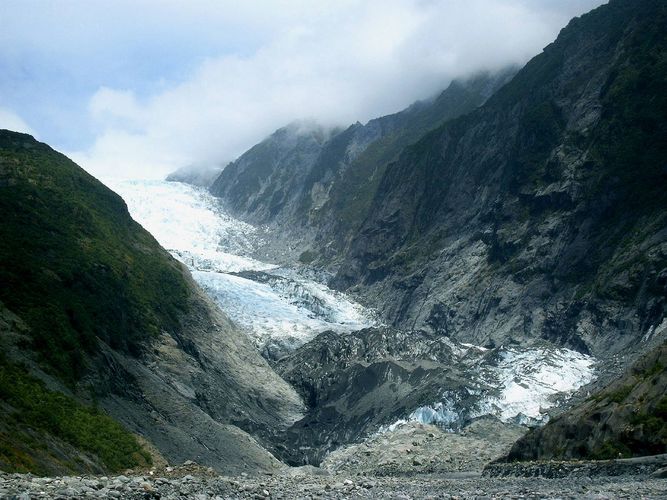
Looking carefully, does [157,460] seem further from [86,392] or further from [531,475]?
[531,475]

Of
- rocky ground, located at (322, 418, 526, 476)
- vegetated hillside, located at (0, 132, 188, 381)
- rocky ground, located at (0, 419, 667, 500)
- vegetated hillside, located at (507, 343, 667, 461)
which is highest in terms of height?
vegetated hillside, located at (0, 132, 188, 381)

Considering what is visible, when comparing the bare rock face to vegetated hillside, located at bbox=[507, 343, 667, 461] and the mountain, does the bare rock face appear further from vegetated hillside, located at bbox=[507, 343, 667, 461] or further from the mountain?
vegetated hillside, located at bbox=[507, 343, 667, 461]

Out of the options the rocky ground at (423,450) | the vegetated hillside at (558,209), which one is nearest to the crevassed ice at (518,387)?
the rocky ground at (423,450)

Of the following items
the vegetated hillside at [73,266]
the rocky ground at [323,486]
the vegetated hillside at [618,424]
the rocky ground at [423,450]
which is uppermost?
the vegetated hillside at [73,266]

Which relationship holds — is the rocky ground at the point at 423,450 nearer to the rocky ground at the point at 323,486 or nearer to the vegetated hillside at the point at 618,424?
the vegetated hillside at the point at 618,424

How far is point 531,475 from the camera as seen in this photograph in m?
36.5

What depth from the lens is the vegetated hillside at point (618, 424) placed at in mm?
34094

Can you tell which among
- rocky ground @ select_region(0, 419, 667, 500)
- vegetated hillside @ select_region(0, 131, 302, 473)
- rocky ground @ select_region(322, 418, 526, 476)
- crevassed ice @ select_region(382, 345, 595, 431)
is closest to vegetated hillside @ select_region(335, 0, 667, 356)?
crevassed ice @ select_region(382, 345, 595, 431)

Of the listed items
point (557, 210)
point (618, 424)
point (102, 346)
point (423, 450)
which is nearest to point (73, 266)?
point (102, 346)

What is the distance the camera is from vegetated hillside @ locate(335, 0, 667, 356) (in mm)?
117819

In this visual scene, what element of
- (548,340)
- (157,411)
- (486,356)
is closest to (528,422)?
(486,356)

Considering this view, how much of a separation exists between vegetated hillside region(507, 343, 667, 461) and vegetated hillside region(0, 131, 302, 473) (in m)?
26.1

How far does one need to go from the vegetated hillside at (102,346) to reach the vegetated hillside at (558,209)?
4777 centimetres

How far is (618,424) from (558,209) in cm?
10711
